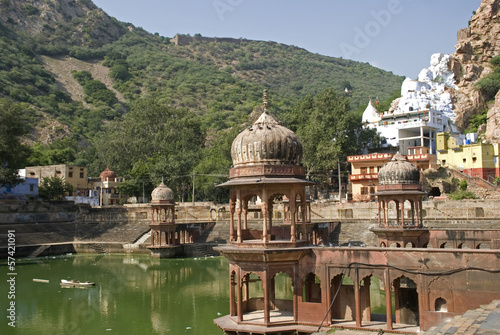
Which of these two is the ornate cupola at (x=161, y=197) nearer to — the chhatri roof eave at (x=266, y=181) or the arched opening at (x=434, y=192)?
the arched opening at (x=434, y=192)

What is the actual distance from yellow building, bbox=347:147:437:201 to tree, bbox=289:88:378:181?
2.60 meters

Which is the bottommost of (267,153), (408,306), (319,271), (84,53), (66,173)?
(408,306)

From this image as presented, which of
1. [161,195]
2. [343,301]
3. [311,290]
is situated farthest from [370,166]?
[343,301]

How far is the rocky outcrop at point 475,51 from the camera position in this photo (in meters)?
69.2

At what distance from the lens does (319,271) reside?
16.0 metres

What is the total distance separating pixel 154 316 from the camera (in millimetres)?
21781

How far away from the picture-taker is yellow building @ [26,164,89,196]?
219ft

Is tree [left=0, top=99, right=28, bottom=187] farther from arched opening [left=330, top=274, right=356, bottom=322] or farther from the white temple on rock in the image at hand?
the white temple on rock

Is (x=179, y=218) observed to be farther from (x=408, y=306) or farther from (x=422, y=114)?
(x=408, y=306)

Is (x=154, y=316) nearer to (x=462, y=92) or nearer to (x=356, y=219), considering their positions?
(x=356, y=219)

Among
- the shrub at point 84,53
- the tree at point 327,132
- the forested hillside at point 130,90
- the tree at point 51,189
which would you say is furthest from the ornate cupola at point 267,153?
the shrub at point 84,53

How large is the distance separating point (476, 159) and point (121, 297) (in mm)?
39127

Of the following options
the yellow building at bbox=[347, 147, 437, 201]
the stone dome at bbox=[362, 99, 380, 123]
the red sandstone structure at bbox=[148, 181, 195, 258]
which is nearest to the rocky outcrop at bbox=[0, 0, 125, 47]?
the stone dome at bbox=[362, 99, 380, 123]

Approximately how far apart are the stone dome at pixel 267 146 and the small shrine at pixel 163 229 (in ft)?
85.6
